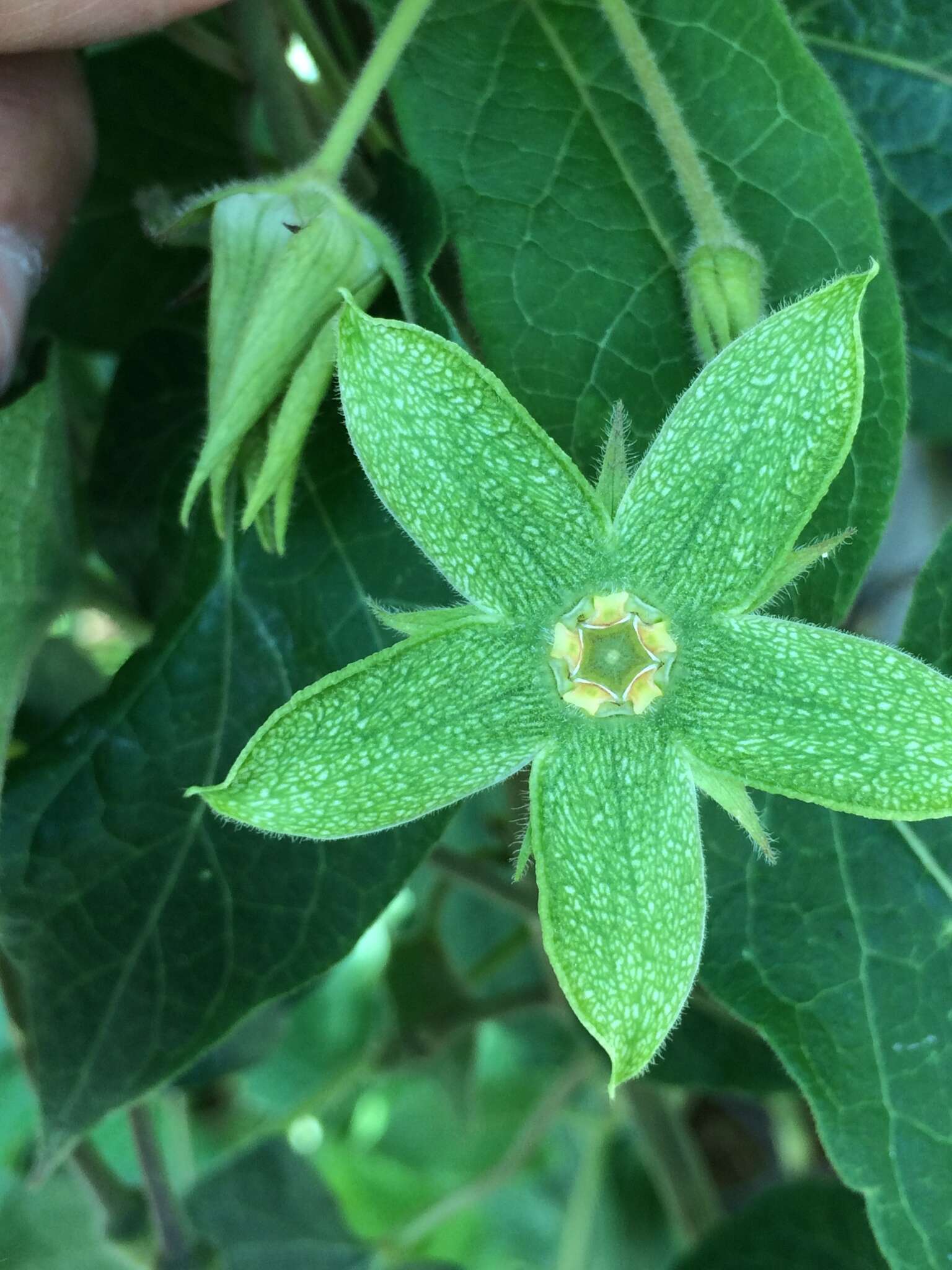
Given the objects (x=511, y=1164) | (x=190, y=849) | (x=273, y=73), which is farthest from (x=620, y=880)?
(x=511, y=1164)

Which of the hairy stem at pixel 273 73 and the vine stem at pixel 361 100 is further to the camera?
the hairy stem at pixel 273 73

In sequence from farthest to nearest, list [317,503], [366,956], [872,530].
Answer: [366,956] → [317,503] → [872,530]

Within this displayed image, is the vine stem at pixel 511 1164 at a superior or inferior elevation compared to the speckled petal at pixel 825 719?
inferior

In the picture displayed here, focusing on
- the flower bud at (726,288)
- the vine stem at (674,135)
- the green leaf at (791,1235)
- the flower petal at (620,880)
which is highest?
the vine stem at (674,135)

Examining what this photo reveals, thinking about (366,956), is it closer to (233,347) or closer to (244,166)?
(244,166)

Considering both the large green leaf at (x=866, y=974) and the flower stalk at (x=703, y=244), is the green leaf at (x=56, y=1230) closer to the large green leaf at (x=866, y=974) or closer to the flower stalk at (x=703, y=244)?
the large green leaf at (x=866, y=974)

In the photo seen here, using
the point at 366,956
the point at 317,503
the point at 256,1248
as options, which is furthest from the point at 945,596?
the point at 366,956

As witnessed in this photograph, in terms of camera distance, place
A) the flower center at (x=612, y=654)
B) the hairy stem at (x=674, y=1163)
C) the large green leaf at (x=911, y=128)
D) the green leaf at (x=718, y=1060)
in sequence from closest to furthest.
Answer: the flower center at (x=612, y=654) → the large green leaf at (x=911, y=128) → the green leaf at (x=718, y=1060) → the hairy stem at (x=674, y=1163)

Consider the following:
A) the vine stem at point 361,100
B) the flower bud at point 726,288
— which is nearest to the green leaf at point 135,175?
the vine stem at point 361,100
